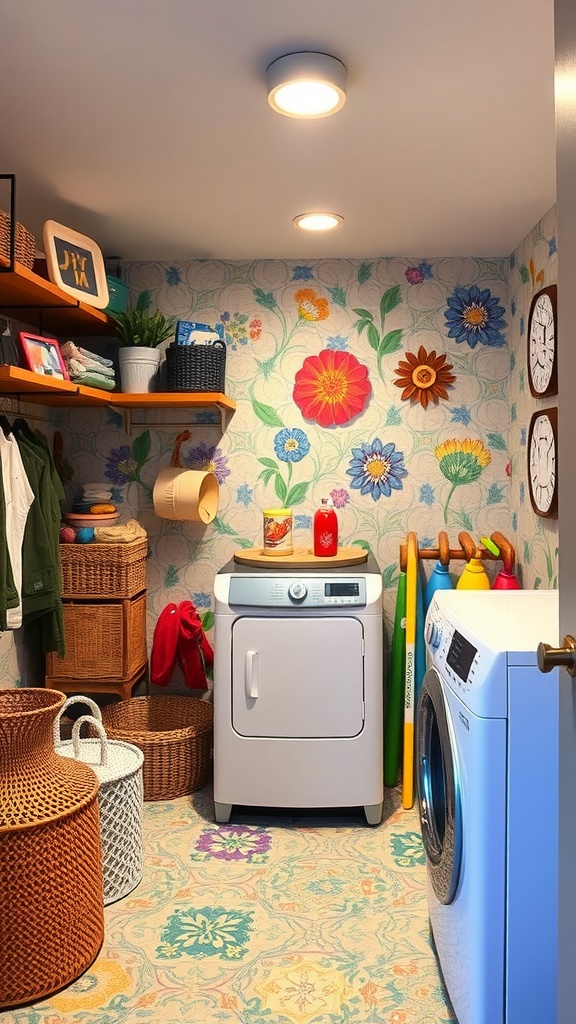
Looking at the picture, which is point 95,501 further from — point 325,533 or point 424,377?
point 424,377

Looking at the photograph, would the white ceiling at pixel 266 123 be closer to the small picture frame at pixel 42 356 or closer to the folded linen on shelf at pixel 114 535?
the small picture frame at pixel 42 356

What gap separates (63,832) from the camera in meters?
2.06

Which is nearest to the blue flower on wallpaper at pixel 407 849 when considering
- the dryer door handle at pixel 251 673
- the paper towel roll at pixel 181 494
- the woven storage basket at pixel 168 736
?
the dryer door handle at pixel 251 673

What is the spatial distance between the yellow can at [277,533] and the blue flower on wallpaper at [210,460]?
430 mm

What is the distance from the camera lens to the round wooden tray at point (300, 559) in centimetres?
311

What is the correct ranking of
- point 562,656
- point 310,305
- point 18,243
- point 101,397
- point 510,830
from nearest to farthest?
point 562,656 < point 510,830 < point 18,243 < point 101,397 < point 310,305

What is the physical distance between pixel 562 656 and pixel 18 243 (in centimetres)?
195

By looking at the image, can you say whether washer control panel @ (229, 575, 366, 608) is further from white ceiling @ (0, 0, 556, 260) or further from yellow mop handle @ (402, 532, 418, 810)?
white ceiling @ (0, 0, 556, 260)

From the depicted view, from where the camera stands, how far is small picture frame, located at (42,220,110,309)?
272 centimetres

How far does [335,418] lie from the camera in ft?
11.8

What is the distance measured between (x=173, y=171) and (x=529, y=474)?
166 cm

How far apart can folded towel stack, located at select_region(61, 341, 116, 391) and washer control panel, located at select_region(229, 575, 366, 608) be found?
3.04ft

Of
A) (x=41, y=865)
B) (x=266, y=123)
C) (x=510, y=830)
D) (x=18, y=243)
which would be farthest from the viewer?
(x=18, y=243)

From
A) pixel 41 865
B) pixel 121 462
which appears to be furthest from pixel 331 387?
pixel 41 865
